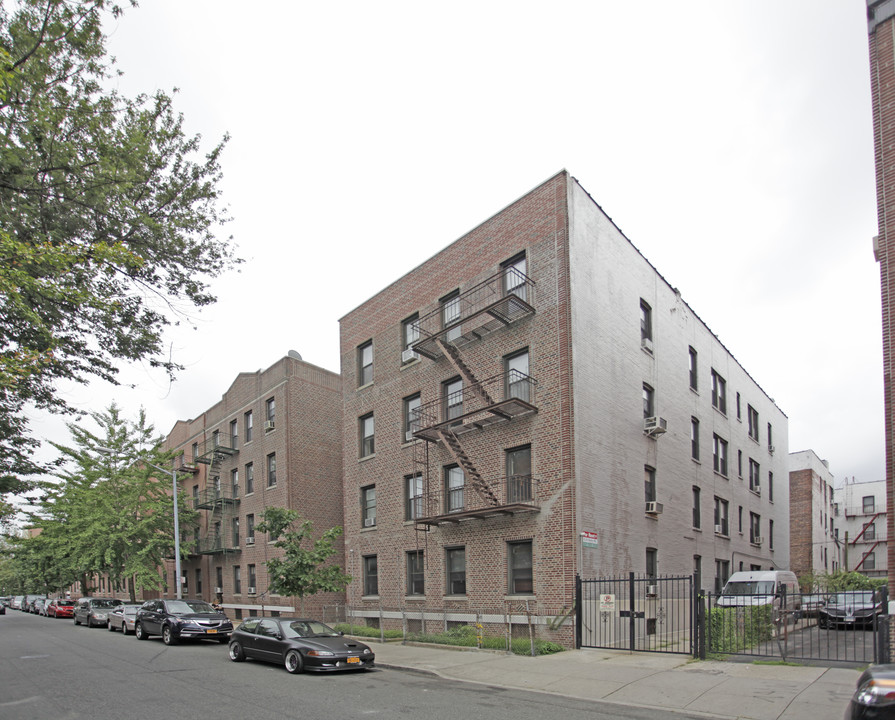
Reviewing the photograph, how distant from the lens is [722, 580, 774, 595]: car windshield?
21500 millimetres

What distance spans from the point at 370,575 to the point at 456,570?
18.2ft

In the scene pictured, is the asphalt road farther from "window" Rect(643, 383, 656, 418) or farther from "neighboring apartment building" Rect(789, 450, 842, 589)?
"neighboring apartment building" Rect(789, 450, 842, 589)

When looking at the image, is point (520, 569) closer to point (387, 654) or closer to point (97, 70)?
point (387, 654)

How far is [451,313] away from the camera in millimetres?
23125

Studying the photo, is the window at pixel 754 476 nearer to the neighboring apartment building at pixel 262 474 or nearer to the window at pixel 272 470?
the neighboring apartment building at pixel 262 474

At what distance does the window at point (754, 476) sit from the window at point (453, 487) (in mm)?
20016

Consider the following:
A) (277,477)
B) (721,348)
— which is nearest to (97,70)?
(277,477)

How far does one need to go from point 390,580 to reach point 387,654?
6.81m

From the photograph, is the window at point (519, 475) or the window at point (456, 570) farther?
the window at point (456, 570)

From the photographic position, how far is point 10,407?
1374 cm

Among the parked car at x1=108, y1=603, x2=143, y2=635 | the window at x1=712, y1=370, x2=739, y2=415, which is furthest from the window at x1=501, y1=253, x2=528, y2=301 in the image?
the parked car at x1=108, y1=603, x2=143, y2=635

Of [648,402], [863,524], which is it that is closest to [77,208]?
[648,402]

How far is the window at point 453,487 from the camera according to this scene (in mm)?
21672

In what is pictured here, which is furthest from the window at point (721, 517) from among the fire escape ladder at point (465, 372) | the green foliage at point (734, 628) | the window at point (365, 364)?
the window at point (365, 364)
